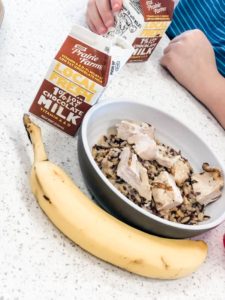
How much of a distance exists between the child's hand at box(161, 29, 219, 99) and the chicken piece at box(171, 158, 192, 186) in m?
0.38

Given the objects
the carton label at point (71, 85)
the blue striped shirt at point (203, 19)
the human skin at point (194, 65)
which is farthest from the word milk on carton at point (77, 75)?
the blue striped shirt at point (203, 19)

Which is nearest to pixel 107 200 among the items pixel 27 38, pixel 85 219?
pixel 85 219

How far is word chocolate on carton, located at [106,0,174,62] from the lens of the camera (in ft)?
3.21

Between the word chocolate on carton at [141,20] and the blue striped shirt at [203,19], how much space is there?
402mm

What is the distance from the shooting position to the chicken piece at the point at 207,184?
0.78 metres

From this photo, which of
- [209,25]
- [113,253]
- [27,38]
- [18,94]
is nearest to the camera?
[113,253]

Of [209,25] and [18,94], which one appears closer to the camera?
[18,94]

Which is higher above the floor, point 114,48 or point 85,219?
point 114,48

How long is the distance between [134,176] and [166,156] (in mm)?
117

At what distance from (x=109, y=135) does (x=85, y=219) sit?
0.24 m

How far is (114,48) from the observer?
75cm

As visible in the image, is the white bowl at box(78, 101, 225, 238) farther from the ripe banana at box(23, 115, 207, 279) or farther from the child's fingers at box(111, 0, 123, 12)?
the child's fingers at box(111, 0, 123, 12)

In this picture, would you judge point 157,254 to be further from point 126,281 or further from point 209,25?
point 209,25

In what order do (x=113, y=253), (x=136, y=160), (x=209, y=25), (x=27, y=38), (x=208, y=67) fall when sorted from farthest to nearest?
(x=209, y=25)
(x=208, y=67)
(x=27, y=38)
(x=136, y=160)
(x=113, y=253)
